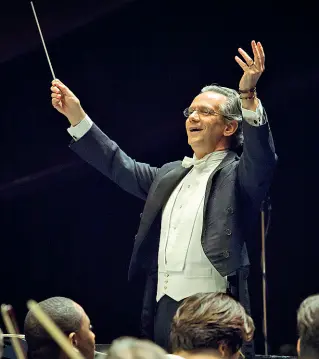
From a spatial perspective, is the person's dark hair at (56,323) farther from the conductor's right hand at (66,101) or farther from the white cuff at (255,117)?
the conductor's right hand at (66,101)

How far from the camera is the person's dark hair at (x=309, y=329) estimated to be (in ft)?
5.39

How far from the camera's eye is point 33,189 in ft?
14.2

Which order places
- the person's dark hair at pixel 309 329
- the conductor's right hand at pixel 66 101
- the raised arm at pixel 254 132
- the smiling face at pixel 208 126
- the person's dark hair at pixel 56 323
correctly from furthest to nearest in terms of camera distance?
the conductor's right hand at pixel 66 101 → the smiling face at pixel 208 126 → the raised arm at pixel 254 132 → the person's dark hair at pixel 56 323 → the person's dark hair at pixel 309 329

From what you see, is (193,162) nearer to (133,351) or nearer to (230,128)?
(230,128)

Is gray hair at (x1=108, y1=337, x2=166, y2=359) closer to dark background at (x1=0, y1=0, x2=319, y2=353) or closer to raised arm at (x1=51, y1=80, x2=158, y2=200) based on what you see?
raised arm at (x1=51, y1=80, x2=158, y2=200)

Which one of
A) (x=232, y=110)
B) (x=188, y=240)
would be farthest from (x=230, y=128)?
(x=188, y=240)

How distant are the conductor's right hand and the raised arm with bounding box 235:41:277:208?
2.21ft

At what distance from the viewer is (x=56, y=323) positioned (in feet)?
6.70

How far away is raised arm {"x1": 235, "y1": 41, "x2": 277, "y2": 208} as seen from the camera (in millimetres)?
2445

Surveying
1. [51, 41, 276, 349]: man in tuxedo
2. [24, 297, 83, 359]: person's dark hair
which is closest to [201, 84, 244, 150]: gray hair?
[51, 41, 276, 349]: man in tuxedo

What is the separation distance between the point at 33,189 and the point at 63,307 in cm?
231

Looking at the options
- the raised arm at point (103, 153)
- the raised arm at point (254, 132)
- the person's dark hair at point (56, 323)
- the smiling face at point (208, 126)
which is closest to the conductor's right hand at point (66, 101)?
the raised arm at point (103, 153)

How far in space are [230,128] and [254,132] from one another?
0.28m

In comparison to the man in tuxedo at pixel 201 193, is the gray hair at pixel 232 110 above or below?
above
